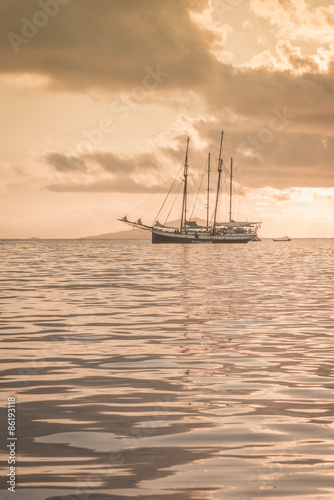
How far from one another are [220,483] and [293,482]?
717 mm

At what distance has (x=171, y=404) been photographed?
445 inches

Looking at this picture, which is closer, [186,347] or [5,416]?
[5,416]

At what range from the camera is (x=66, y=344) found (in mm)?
17969

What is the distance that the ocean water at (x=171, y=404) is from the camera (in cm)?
778

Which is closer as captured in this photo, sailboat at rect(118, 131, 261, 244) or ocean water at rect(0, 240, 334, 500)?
ocean water at rect(0, 240, 334, 500)

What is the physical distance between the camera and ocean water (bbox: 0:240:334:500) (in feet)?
25.5

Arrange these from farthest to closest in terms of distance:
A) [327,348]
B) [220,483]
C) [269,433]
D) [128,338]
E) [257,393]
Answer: [128,338] < [327,348] < [257,393] < [269,433] < [220,483]

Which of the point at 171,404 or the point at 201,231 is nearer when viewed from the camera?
the point at 171,404

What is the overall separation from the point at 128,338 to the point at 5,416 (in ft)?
28.5

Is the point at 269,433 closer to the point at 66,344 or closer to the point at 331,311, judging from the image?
the point at 66,344

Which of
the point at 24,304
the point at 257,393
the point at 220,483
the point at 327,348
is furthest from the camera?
the point at 24,304

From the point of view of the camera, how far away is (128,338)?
1902 centimetres

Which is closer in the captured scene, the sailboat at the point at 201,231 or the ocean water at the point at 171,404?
the ocean water at the point at 171,404

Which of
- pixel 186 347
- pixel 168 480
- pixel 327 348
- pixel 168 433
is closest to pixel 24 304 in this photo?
pixel 186 347
